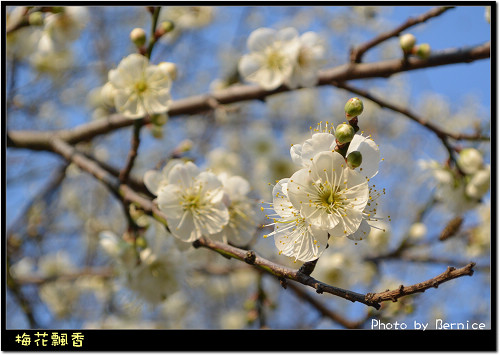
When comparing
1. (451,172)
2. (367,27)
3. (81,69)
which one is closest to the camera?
(451,172)

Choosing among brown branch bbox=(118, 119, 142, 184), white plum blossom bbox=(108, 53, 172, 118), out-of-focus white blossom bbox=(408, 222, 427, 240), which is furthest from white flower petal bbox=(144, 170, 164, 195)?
out-of-focus white blossom bbox=(408, 222, 427, 240)

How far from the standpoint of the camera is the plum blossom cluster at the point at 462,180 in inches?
83.1

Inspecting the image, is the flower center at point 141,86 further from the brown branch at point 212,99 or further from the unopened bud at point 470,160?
the unopened bud at point 470,160

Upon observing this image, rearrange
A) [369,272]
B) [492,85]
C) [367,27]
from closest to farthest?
1. [492,85]
2. [369,272]
3. [367,27]

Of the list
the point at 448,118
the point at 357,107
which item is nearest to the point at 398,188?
the point at 448,118

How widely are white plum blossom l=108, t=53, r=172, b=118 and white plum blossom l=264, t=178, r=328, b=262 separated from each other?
0.78 metres

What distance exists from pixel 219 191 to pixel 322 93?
4980 millimetres

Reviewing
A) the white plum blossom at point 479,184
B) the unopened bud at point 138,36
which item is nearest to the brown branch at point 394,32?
the white plum blossom at point 479,184

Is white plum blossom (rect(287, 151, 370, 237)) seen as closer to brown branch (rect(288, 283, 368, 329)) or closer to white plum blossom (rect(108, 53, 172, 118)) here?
white plum blossom (rect(108, 53, 172, 118))

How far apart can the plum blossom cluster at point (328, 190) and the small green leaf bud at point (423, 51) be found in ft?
3.47

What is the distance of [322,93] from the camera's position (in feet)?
20.5

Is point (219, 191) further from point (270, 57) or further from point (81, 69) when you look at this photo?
point (81, 69)

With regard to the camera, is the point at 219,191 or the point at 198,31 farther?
the point at 198,31

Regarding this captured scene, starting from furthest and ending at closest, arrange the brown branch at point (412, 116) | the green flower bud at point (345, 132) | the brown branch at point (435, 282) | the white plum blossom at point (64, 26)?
the white plum blossom at point (64, 26), the brown branch at point (412, 116), the green flower bud at point (345, 132), the brown branch at point (435, 282)
